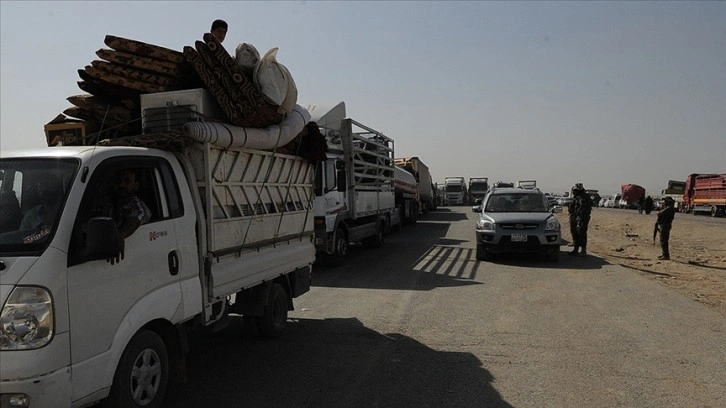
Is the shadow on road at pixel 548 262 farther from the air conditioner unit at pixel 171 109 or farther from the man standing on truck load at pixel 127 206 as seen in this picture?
the man standing on truck load at pixel 127 206

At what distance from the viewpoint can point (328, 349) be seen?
5918 mm

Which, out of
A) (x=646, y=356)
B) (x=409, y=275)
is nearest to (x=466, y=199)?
(x=409, y=275)

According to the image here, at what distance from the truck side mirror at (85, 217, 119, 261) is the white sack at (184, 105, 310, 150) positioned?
4.43 ft

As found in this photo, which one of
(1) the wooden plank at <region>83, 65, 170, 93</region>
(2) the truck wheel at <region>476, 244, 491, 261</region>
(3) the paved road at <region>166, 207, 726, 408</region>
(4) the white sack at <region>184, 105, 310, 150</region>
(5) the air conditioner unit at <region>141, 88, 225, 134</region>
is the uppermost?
(1) the wooden plank at <region>83, 65, 170, 93</region>

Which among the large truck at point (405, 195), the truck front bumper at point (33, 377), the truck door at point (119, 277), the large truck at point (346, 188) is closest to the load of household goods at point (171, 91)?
the truck door at point (119, 277)

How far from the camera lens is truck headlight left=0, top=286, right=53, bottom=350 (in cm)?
283

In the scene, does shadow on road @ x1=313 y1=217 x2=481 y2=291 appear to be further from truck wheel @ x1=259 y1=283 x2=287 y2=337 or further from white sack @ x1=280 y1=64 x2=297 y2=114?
white sack @ x1=280 y1=64 x2=297 y2=114

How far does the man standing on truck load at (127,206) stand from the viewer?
12.0ft

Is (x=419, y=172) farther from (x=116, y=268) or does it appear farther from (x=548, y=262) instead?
(x=116, y=268)

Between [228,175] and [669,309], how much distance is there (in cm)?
667

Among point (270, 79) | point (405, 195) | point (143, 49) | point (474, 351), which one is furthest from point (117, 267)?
point (405, 195)

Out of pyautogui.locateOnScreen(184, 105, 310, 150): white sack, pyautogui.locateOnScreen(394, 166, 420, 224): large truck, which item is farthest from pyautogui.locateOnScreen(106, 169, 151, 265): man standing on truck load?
pyautogui.locateOnScreen(394, 166, 420, 224): large truck

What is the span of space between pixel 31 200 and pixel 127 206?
0.62 m

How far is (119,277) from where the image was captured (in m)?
3.47
